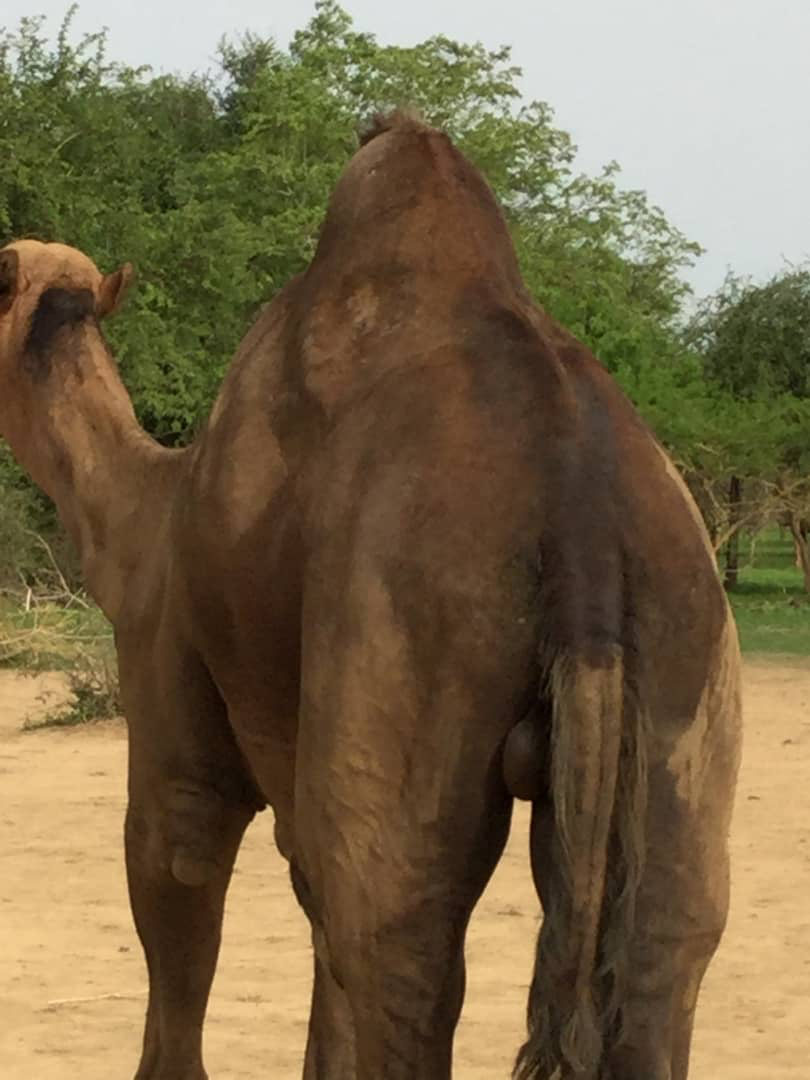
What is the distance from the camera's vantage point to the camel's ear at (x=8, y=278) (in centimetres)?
573

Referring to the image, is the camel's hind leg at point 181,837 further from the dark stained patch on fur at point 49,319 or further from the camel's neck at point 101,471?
the dark stained patch on fur at point 49,319

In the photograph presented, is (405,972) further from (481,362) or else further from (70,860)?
(70,860)

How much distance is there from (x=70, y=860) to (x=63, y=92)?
63.7 feet

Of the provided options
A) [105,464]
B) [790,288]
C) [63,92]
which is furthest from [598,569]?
[790,288]

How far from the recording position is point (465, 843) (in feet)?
10.5

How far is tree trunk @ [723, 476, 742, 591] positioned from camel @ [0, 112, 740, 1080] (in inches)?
958

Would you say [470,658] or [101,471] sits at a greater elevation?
[101,471]

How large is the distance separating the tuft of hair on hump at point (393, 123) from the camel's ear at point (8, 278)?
1505 millimetres

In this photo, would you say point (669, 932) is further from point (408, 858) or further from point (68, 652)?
point (68, 652)

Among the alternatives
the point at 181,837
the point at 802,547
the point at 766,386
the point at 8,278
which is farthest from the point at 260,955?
the point at 766,386

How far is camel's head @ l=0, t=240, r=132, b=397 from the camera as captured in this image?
5.68 meters

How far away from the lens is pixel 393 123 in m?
4.34

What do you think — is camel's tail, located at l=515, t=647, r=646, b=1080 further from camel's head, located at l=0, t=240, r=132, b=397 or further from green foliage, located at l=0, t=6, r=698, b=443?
green foliage, located at l=0, t=6, r=698, b=443

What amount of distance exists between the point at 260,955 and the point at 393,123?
172 inches
